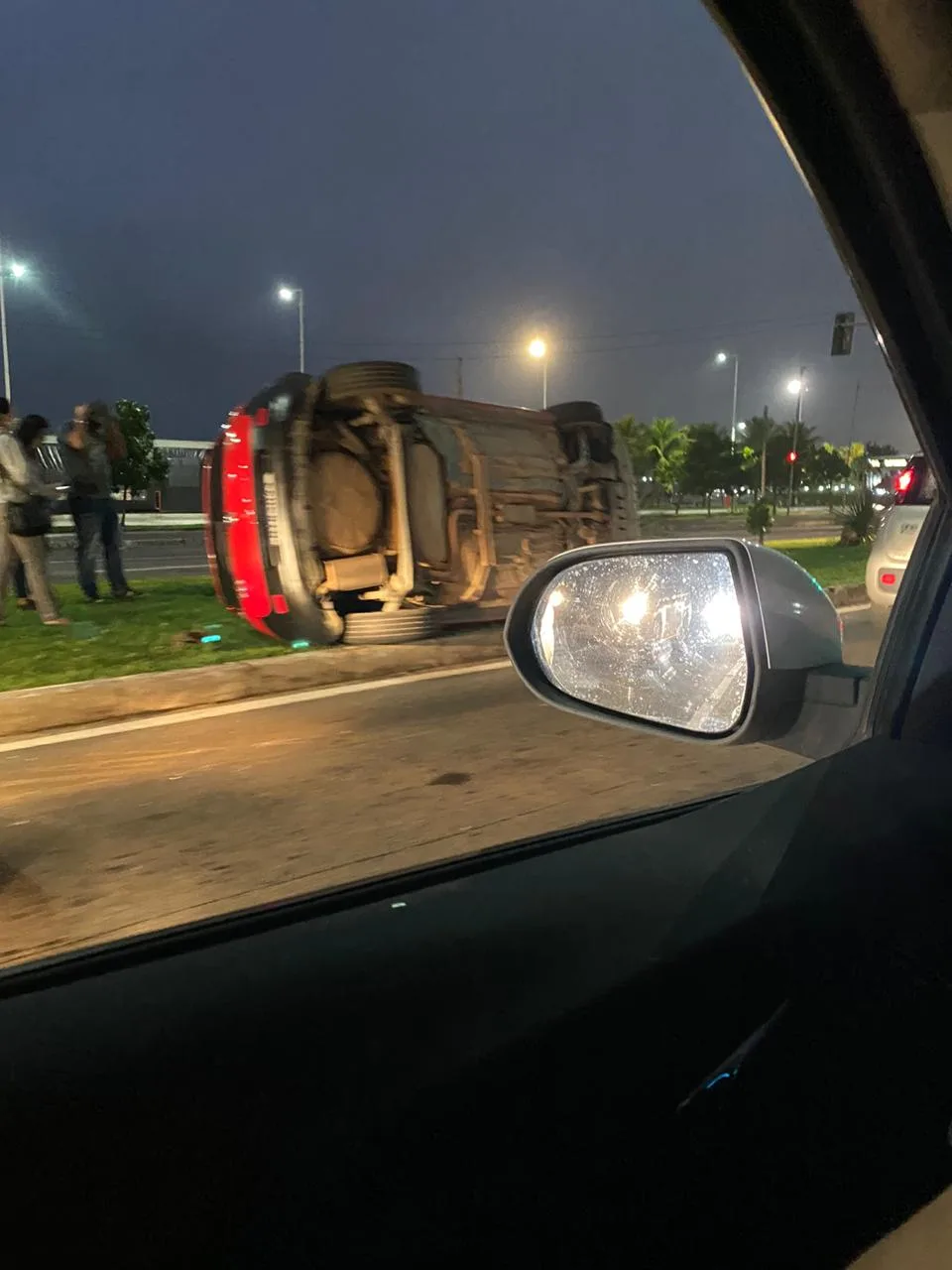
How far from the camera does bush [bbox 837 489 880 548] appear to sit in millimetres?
16234

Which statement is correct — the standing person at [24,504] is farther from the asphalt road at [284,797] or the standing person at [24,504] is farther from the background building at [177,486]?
the background building at [177,486]

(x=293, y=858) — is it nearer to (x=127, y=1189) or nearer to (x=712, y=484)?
(x=127, y=1189)

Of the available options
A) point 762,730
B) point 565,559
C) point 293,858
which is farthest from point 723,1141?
point 293,858

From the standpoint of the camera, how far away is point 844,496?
2002cm

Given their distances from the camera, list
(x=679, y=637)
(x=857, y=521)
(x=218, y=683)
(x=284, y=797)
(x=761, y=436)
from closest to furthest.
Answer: (x=679, y=637) → (x=284, y=797) → (x=218, y=683) → (x=857, y=521) → (x=761, y=436)

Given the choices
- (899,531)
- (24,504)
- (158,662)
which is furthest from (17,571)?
(899,531)

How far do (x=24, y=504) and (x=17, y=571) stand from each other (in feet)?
7.61

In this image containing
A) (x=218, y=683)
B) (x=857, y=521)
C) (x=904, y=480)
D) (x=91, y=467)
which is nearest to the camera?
(x=904, y=480)

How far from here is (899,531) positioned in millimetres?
2221

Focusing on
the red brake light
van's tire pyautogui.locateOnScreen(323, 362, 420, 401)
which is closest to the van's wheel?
van's tire pyautogui.locateOnScreen(323, 362, 420, 401)

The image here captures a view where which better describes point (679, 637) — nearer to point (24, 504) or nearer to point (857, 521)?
point (24, 504)

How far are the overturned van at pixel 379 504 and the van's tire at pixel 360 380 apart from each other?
1 cm

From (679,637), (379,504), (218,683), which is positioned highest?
(379,504)

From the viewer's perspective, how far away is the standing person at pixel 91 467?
10.8 meters
